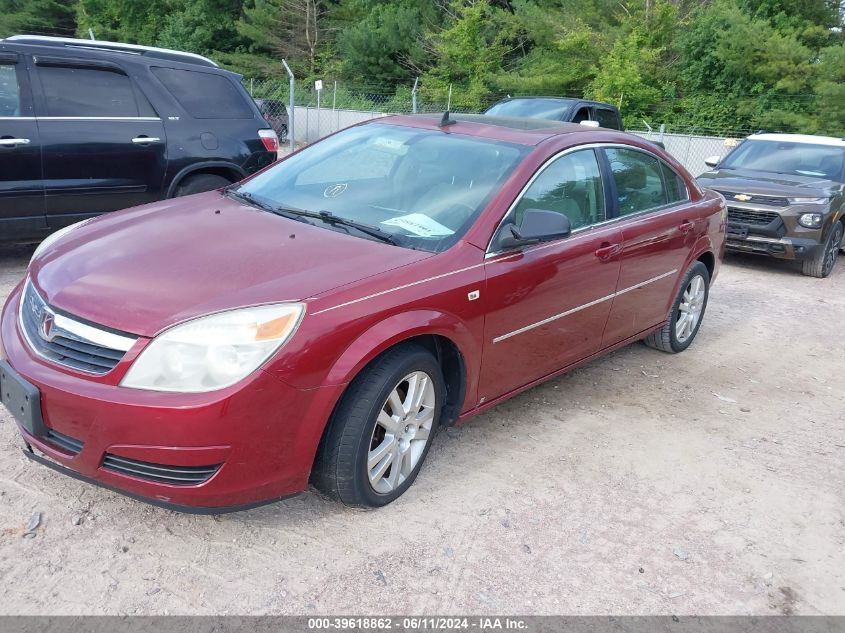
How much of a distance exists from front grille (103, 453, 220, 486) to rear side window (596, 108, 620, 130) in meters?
10.8

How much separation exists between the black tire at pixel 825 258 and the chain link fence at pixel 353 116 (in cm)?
902

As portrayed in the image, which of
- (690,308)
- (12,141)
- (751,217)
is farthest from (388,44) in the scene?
(690,308)

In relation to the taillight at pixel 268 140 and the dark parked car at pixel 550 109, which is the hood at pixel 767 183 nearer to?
the dark parked car at pixel 550 109

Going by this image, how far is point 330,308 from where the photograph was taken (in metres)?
2.86

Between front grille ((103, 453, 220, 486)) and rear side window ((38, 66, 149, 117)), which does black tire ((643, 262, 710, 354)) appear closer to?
front grille ((103, 453, 220, 486))

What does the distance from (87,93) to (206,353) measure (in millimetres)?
4632

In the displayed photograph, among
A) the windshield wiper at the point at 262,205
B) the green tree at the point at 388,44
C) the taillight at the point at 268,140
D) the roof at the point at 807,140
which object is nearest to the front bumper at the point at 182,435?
the windshield wiper at the point at 262,205

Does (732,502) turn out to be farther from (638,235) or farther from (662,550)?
(638,235)

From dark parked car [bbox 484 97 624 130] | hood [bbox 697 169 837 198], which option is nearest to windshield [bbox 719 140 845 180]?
hood [bbox 697 169 837 198]

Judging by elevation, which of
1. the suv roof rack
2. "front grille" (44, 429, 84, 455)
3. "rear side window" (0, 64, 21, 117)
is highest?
the suv roof rack

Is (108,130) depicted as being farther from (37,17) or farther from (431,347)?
(37,17)

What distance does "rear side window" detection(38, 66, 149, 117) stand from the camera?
609 centimetres

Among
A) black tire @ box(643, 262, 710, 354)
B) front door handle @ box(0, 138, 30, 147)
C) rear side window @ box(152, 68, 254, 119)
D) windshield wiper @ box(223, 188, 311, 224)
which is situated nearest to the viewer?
windshield wiper @ box(223, 188, 311, 224)

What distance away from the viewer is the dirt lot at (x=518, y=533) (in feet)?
9.02
